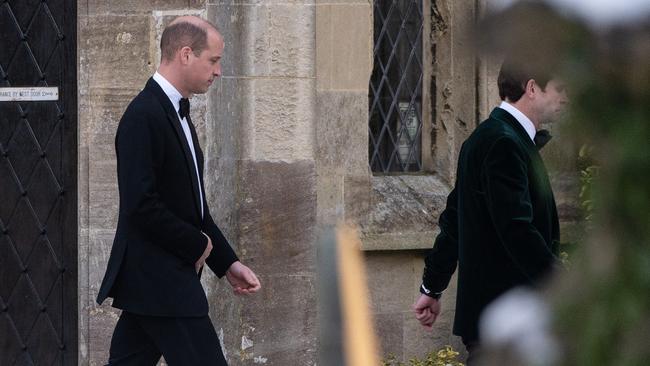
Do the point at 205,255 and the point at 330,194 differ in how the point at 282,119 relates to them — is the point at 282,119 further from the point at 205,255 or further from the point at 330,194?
the point at 205,255

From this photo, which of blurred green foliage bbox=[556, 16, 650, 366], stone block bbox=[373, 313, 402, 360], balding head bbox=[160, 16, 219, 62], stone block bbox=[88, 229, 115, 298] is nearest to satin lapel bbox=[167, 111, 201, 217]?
balding head bbox=[160, 16, 219, 62]

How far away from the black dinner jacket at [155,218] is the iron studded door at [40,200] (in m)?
2.78

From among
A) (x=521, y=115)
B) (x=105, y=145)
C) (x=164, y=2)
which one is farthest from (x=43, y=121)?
(x=521, y=115)

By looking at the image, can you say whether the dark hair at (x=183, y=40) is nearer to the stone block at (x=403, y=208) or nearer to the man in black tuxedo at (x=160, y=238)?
the man in black tuxedo at (x=160, y=238)

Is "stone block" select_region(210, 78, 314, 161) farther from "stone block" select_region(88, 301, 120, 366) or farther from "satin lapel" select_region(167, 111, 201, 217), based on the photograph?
"satin lapel" select_region(167, 111, 201, 217)

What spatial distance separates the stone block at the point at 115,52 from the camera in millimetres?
7570

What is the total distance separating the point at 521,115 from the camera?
483 cm

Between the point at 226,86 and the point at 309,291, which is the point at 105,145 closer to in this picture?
the point at 226,86

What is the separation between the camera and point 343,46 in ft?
26.5

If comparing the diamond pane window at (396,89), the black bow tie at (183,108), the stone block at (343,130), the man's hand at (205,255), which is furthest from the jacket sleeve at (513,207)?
the diamond pane window at (396,89)

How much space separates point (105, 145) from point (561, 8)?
22.5 feet

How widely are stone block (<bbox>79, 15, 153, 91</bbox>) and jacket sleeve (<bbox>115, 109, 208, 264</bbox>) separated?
2438 millimetres

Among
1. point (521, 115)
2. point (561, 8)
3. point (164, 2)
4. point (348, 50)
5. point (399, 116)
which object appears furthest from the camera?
point (399, 116)

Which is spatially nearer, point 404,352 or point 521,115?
point 521,115
